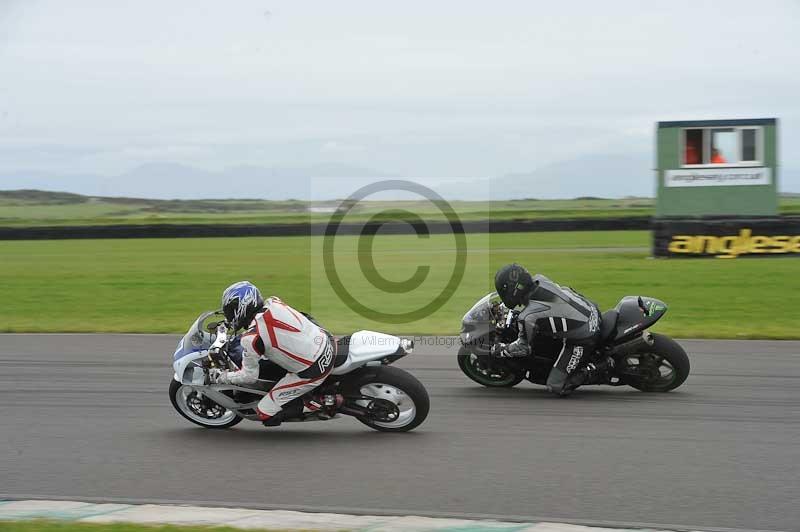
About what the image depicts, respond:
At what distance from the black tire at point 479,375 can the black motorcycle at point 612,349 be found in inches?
0.4

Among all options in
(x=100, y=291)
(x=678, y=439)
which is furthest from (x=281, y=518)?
(x=100, y=291)

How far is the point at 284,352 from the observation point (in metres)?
7.28

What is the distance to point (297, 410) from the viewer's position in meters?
7.57

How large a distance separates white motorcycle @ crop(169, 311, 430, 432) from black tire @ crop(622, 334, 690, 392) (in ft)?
9.15

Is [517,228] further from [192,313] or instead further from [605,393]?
[605,393]

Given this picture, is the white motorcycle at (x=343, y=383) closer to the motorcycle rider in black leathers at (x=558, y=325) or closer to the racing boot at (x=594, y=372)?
the motorcycle rider in black leathers at (x=558, y=325)

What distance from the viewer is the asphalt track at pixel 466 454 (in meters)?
5.82

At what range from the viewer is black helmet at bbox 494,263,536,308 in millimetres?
9062

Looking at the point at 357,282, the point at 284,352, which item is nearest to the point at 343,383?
the point at 284,352

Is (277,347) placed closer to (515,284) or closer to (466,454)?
(466,454)

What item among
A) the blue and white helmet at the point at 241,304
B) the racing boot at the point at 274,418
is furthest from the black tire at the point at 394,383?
the blue and white helmet at the point at 241,304

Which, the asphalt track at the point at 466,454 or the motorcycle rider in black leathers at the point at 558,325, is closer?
the asphalt track at the point at 466,454
